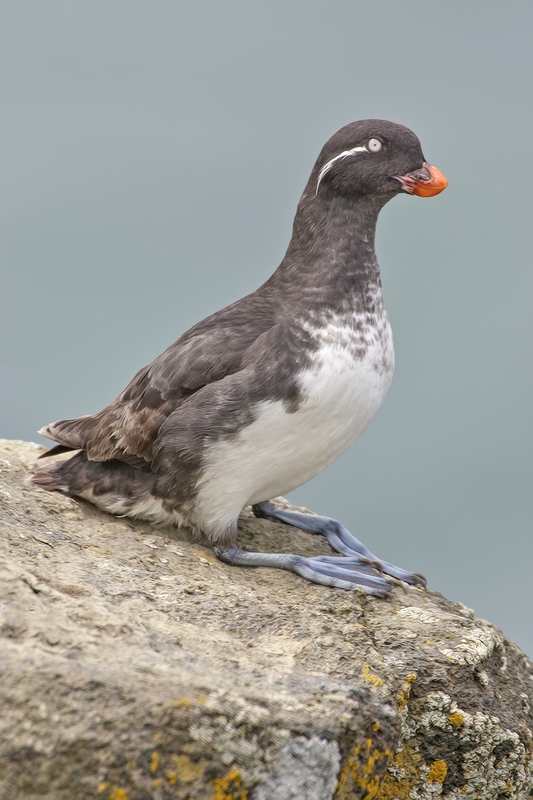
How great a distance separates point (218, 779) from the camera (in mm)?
3035

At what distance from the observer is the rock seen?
2920mm

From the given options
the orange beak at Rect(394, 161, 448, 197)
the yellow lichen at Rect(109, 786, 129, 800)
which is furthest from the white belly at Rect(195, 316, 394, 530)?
the yellow lichen at Rect(109, 786, 129, 800)

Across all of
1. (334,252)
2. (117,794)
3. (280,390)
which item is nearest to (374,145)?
(334,252)

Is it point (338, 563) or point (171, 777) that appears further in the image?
point (338, 563)

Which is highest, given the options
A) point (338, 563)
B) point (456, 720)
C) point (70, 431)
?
point (338, 563)

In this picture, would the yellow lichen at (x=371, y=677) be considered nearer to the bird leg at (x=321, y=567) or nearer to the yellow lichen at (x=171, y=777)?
the bird leg at (x=321, y=567)

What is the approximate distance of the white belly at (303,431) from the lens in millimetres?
4449

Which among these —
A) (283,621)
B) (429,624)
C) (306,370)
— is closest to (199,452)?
(306,370)

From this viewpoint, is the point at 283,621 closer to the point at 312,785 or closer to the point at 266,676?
the point at 266,676

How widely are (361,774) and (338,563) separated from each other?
1.41 metres

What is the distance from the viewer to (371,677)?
368cm

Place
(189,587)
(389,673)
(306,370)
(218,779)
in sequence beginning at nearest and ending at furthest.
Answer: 1. (218,779)
2. (389,673)
3. (189,587)
4. (306,370)

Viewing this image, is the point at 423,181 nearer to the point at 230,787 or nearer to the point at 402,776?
the point at 402,776

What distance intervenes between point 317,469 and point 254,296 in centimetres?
97
